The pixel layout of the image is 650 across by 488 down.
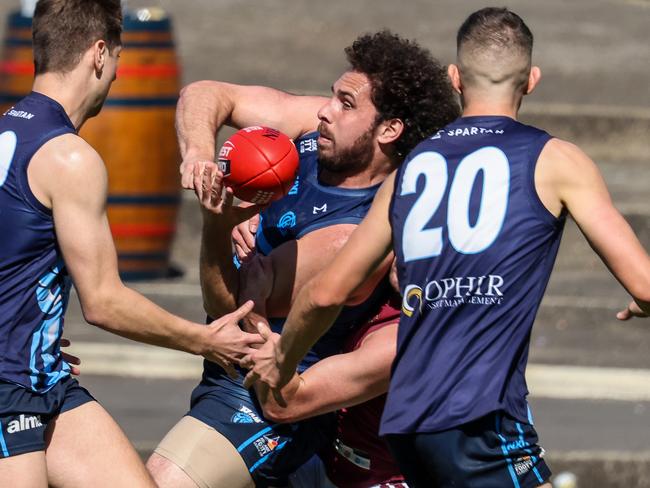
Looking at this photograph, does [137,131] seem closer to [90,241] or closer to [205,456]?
[205,456]

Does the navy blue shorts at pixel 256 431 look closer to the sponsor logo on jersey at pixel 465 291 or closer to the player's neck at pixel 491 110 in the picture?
the sponsor logo on jersey at pixel 465 291

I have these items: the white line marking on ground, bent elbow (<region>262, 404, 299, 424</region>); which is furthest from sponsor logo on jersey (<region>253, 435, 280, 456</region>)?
the white line marking on ground

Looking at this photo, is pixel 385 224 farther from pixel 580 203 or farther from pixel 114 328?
pixel 114 328

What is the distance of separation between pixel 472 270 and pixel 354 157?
106 centimetres

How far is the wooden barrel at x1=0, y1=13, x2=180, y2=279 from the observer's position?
920 cm

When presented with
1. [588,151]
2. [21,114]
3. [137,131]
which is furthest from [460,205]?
[588,151]

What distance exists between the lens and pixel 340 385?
4.71m

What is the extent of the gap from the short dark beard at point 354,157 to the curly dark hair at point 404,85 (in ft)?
0.27

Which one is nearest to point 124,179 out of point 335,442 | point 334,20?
point 334,20

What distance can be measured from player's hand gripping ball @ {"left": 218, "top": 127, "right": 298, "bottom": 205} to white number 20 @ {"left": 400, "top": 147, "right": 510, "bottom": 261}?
722 millimetres

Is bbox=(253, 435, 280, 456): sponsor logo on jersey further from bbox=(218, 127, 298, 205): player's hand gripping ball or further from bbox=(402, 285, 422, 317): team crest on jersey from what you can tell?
bbox=(402, 285, 422, 317): team crest on jersey

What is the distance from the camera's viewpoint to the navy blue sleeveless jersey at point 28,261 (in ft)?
14.0

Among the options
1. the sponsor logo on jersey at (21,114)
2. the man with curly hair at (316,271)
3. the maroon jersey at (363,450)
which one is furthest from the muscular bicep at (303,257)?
the sponsor logo on jersey at (21,114)

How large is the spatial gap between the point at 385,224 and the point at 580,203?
553mm
